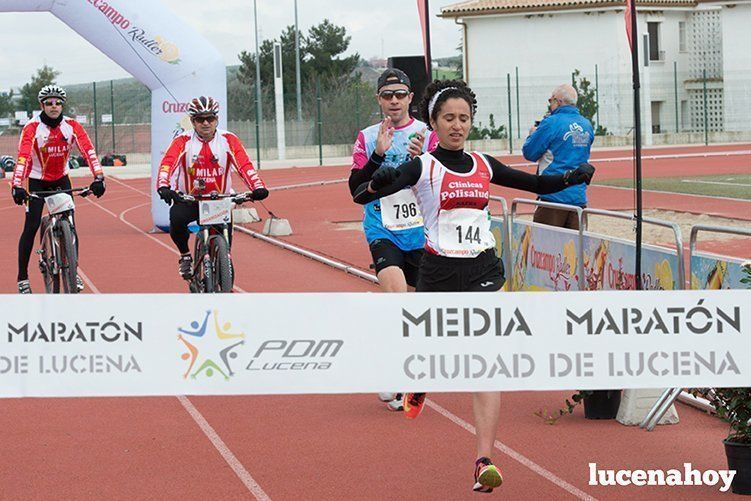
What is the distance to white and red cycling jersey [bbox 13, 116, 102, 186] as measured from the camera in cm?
1212

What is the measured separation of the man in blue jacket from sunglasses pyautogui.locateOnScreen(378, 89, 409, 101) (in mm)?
3558

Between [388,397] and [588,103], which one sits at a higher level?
[588,103]

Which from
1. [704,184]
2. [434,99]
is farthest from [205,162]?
[704,184]

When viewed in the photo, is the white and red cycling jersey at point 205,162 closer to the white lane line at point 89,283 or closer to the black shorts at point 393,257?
the black shorts at point 393,257

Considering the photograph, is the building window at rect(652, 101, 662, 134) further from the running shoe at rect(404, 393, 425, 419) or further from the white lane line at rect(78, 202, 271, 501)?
the running shoe at rect(404, 393, 425, 419)

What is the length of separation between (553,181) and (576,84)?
54.0 metres

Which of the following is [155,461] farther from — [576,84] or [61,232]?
[576,84]

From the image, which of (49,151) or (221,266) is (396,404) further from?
(49,151)

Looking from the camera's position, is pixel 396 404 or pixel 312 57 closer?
pixel 396 404

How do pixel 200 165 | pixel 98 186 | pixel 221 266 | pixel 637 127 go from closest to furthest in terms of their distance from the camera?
1. pixel 637 127
2. pixel 221 266
3. pixel 200 165
4. pixel 98 186

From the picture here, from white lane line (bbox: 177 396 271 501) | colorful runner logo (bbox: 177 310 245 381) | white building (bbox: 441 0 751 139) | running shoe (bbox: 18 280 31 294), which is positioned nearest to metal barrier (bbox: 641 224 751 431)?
white lane line (bbox: 177 396 271 501)

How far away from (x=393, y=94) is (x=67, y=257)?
476 cm

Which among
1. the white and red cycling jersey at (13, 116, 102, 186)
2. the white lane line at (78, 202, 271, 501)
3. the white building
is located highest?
the white building

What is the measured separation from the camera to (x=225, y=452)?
7.41 metres
